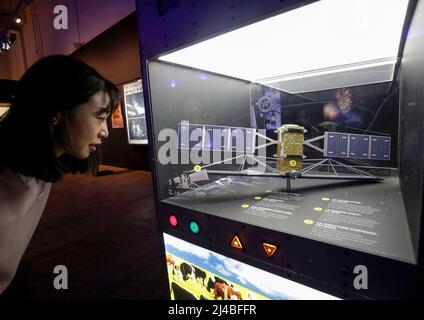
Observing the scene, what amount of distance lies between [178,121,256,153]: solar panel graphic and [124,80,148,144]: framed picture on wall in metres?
3.74

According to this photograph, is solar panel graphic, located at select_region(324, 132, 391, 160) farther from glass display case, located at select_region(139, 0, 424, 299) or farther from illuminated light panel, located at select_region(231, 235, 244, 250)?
illuminated light panel, located at select_region(231, 235, 244, 250)

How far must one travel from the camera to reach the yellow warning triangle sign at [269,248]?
0.58 metres

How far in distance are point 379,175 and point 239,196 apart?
541mm

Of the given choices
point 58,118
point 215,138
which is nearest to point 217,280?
point 215,138

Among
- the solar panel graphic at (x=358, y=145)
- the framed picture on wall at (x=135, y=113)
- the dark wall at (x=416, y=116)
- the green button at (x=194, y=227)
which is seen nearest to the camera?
the dark wall at (x=416, y=116)

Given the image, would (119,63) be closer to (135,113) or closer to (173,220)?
(135,113)

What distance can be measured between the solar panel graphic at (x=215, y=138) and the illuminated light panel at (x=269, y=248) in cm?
50

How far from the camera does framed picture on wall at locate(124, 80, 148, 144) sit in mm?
4605

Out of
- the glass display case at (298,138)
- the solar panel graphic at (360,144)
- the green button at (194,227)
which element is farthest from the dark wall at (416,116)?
the green button at (194,227)

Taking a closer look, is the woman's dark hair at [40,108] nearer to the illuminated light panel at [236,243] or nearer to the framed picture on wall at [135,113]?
the illuminated light panel at [236,243]

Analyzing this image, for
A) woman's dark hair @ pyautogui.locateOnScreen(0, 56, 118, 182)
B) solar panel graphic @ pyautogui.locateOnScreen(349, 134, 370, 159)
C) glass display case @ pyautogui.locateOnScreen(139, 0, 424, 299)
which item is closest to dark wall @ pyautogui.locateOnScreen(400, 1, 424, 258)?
glass display case @ pyautogui.locateOnScreen(139, 0, 424, 299)

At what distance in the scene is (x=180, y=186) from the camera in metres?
0.96

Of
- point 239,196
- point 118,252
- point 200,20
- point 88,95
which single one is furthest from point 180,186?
point 118,252

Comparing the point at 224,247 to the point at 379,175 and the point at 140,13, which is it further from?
the point at 140,13
